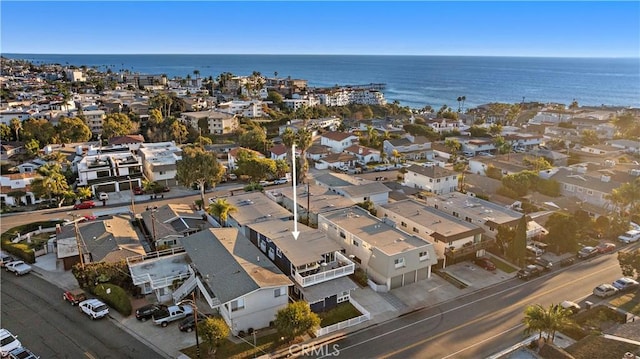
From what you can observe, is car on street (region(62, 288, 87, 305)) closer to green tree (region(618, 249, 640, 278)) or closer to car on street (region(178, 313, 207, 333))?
car on street (region(178, 313, 207, 333))

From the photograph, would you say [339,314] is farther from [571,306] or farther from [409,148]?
[409,148]

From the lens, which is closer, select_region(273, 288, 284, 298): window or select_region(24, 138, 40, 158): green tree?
select_region(273, 288, 284, 298): window

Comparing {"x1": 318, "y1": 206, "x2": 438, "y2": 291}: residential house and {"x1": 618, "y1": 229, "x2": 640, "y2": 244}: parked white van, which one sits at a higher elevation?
{"x1": 318, "y1": 206, "x2": 438, "y2": 291}: residential house

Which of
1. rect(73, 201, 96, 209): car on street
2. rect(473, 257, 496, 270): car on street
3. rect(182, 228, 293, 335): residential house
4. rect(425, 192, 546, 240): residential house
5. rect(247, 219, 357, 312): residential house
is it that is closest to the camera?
rect(182, 228, 293, 335): residential house

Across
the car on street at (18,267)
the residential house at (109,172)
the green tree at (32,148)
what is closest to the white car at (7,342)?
the car on street at (18,267)

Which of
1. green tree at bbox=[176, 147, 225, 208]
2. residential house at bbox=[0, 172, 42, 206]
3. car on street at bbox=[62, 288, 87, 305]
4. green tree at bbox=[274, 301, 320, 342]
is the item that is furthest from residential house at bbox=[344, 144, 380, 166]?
car on street at bbox=[62, 288, 87, 305]

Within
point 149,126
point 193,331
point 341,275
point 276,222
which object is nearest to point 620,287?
point 341,275

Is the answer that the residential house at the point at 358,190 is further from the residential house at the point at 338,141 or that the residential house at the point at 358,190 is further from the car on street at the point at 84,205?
the residential house at the point at 338,141
